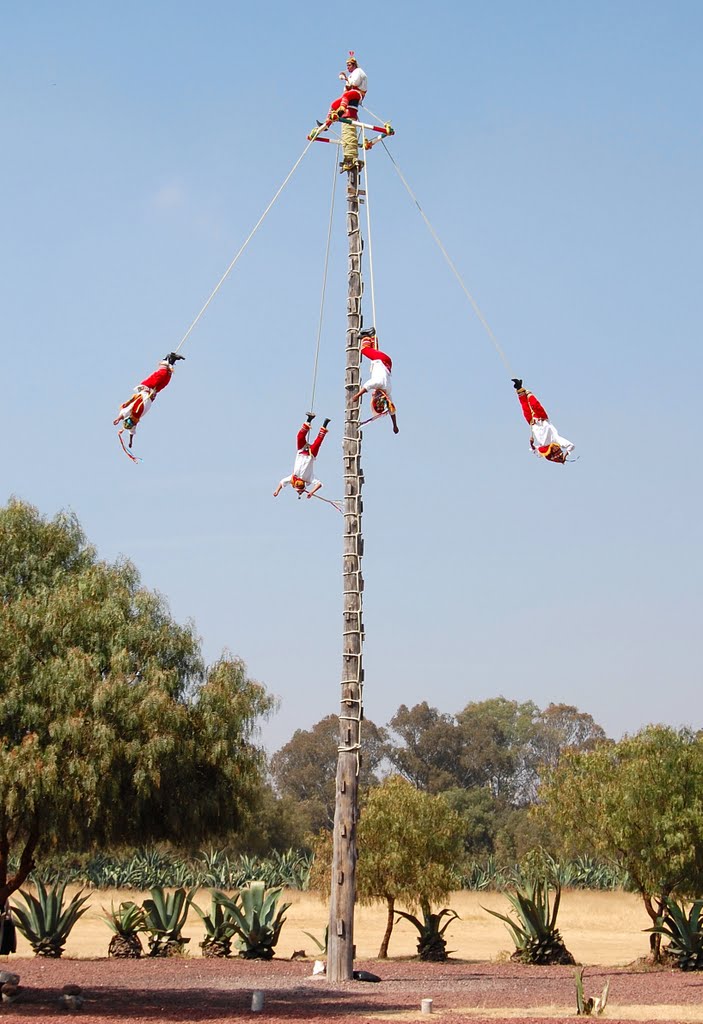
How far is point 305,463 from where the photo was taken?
56.3 ft

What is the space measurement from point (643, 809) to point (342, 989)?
6.61m

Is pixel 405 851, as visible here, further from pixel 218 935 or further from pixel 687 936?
pixel 687 936

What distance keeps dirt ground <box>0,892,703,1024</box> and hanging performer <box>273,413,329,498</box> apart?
22.8ft

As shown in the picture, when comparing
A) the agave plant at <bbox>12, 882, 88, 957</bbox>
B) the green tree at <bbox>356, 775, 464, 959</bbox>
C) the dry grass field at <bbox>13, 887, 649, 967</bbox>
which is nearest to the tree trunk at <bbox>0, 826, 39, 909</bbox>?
the agave plant at <bbox>12, 882, 88, 957</bbox>

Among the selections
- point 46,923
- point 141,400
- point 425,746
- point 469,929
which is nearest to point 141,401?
point 141,400

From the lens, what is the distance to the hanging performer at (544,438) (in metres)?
15.4

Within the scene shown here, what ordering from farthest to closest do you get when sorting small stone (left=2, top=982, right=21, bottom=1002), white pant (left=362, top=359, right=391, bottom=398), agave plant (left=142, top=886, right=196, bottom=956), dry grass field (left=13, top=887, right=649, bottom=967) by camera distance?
dry grass field (left=13, top=887, right=649, bottom=967) → agave plant (left=142, top=886, right=196, bottom=956) → white pant (left=362, top=359, right=391, bottom=398) → small stone (left=2, top=982, right=21, bottom=1002)

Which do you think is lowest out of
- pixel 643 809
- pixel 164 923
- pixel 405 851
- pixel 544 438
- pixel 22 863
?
pixel 164 923

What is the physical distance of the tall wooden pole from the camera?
654 inches

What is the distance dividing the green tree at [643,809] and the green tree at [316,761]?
60.2m

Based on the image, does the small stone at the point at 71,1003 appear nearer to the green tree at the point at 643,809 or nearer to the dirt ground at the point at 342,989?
the dirt ground at the point at 342,989

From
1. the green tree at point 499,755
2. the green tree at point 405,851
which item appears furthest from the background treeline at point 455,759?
the green tree at point 405,851

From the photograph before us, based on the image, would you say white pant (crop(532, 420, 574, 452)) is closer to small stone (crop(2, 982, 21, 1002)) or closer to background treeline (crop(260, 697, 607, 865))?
small stone (crop(2, 982, 21, 1002))

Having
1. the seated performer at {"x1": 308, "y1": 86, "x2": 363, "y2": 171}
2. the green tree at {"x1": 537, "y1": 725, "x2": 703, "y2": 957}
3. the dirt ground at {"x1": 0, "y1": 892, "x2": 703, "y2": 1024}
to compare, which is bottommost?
the dirt ground at {"x1": 0, "y1": 892, "x2": 703, "y2": 1024}
